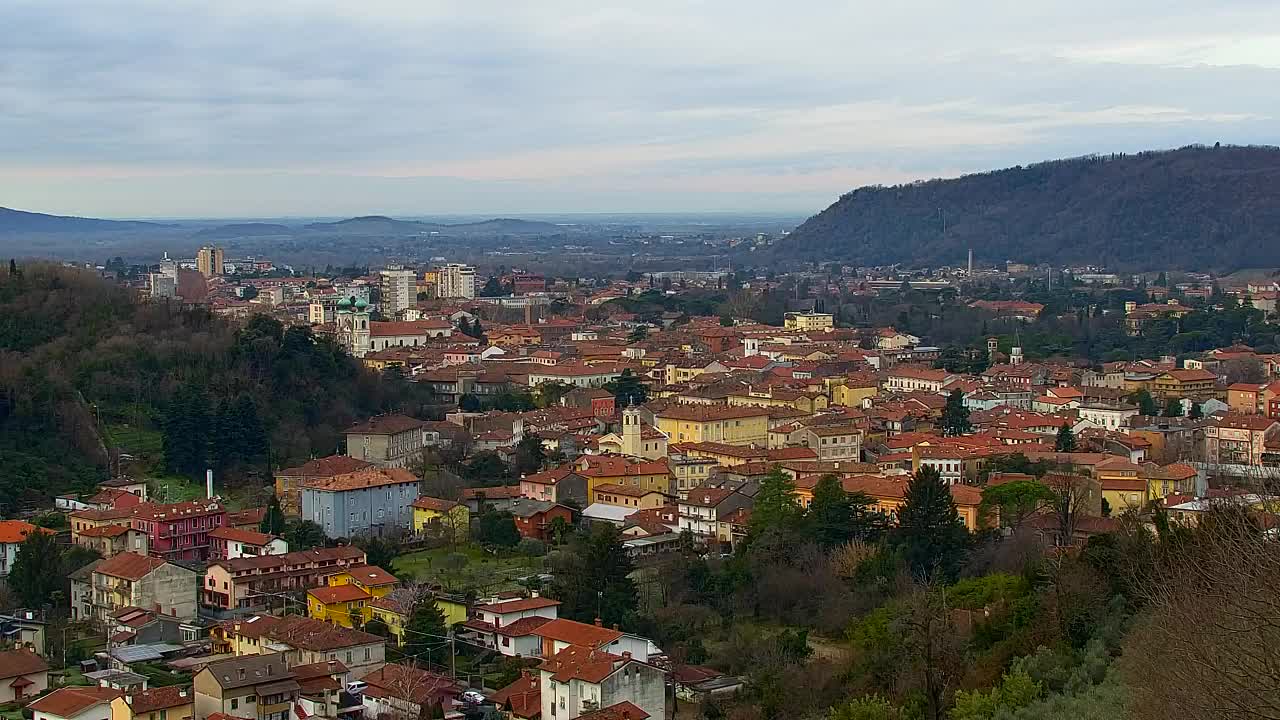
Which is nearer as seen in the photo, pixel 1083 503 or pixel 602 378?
pixel 1083 503

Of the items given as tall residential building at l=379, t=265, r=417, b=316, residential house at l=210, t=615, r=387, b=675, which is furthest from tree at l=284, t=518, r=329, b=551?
tall residential building at l=379, t=265, r=417, b=316

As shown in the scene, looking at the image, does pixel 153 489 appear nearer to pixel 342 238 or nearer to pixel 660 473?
pixel 660 473

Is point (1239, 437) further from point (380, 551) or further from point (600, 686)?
point (600, 686)

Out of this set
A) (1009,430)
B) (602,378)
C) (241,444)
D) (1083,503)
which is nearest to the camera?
(1083,503)

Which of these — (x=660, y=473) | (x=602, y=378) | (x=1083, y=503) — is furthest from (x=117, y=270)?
(x=1083, y=503)

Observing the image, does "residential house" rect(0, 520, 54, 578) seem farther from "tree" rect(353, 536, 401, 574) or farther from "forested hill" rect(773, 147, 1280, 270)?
"forested hill" rect(773, 147, 1280, 270)

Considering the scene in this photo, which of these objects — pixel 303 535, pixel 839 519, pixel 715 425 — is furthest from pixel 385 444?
pixel 839 519

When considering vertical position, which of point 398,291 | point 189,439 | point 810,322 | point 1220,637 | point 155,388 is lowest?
point 810,322
